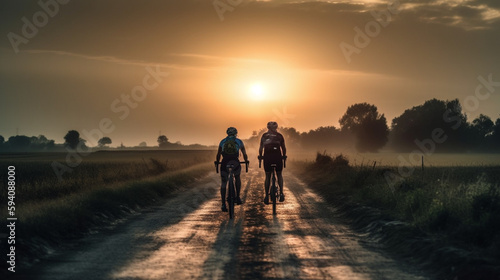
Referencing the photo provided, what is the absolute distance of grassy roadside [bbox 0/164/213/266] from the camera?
12.5 metres

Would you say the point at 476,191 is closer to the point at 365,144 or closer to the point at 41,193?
the point at 41,193

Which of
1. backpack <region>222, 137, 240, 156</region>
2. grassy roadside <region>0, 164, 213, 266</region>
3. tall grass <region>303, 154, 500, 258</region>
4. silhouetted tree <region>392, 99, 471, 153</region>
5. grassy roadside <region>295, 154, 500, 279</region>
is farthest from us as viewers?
silhouetted tree <region>392, 99, 471, 153</region>

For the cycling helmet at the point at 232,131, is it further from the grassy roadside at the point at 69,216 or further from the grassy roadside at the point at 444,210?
the grassy roadside at the point at 444,210

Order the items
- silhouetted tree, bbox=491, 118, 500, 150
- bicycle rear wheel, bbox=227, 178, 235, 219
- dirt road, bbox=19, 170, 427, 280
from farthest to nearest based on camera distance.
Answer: silhouetted tree, bbox=491, 118, 500, 150 → bicycle rear wheel, bbox=227, 178, 235, 219 → dirt road, bbox=19, 170, 427, 280

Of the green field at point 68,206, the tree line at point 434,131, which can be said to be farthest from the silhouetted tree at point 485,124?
the green field at point 68,206

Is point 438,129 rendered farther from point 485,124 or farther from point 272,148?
point 272,148

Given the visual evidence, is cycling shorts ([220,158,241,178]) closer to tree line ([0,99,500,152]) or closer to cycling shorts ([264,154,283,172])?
cycling shorts ([264,154,283,172])

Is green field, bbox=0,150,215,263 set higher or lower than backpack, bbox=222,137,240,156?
lower

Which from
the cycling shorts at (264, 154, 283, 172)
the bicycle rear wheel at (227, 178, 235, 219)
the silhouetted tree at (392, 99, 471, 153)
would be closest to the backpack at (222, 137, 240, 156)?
the bicycle rear wheel at (227, 178, 235, 219)

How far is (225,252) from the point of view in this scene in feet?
Answer: 38.7

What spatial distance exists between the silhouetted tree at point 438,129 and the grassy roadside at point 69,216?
94692 mm

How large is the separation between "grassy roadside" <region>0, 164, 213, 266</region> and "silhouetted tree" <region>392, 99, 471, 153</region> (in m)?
94.7

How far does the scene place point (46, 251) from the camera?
12.3 metres

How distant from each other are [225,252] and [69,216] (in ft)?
20.0
